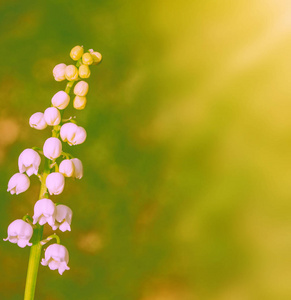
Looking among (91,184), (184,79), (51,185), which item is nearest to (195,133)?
(184,79)

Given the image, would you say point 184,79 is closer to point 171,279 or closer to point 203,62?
point 203,62

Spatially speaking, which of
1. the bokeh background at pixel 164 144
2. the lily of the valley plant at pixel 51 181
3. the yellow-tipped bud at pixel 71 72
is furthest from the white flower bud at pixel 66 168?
the bokeh background at pixel 164 144

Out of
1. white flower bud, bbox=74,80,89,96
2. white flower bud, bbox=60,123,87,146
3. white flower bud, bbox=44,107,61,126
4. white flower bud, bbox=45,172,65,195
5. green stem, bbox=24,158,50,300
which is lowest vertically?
green stem, bbox=24,158,50,300

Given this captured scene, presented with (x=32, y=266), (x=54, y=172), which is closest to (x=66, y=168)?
(x=54, y=172)

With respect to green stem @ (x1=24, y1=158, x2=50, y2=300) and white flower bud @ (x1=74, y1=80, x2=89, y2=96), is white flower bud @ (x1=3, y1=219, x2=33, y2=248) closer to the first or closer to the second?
green stem @ (x1=24, y1=158, x2=50, y2=300)

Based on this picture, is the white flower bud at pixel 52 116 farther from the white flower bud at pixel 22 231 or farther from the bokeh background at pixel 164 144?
the bokeh background at pixel 164 144

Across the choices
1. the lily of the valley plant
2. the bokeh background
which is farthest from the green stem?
the bokeh background
